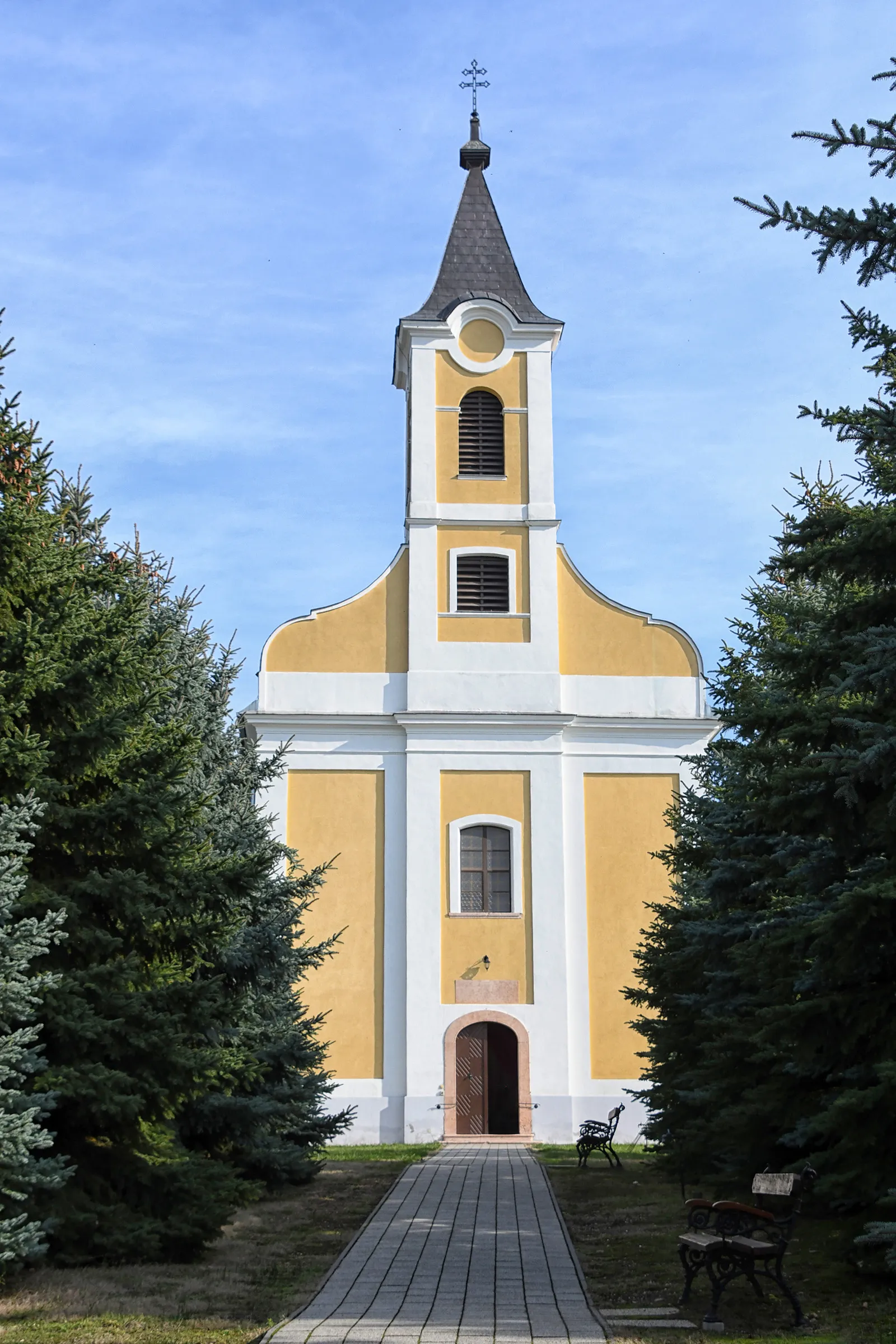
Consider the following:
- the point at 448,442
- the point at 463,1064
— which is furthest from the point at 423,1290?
the point at 448,442

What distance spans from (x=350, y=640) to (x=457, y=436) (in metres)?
4.29

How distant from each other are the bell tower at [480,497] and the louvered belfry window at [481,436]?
23 mm

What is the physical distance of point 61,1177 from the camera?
8.03m

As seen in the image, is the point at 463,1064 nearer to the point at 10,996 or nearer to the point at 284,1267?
the point at 284,1267

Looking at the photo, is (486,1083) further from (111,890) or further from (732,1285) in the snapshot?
(111,890)

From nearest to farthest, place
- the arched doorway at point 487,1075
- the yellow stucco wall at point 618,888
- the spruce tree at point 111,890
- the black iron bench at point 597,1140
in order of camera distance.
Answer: the spruce tree at point 111,890, the black iron bench at point 597,1140, the arched doorway at point 487,1075, the yellow stucco wall at point 618,888

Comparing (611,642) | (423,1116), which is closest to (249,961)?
(423,1116)

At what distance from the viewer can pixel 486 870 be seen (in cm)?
2353

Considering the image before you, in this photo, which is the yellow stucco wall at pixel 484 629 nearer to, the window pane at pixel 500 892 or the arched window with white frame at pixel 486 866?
the arched window with white frame at pixel 486 866

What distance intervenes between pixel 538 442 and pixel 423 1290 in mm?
18773

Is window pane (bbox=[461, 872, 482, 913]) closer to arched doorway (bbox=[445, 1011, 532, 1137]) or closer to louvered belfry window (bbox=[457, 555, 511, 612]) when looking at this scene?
arched doorway (bbox=[445, 1011, 532, 1137])

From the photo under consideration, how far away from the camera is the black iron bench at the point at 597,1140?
17.2m

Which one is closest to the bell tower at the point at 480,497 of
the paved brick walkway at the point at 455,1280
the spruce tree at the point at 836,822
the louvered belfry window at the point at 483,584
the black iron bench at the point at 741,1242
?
the louvered belfry window at the point at 483,584

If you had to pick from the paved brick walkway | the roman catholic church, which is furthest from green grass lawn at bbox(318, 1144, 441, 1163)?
the paved brick walkway
